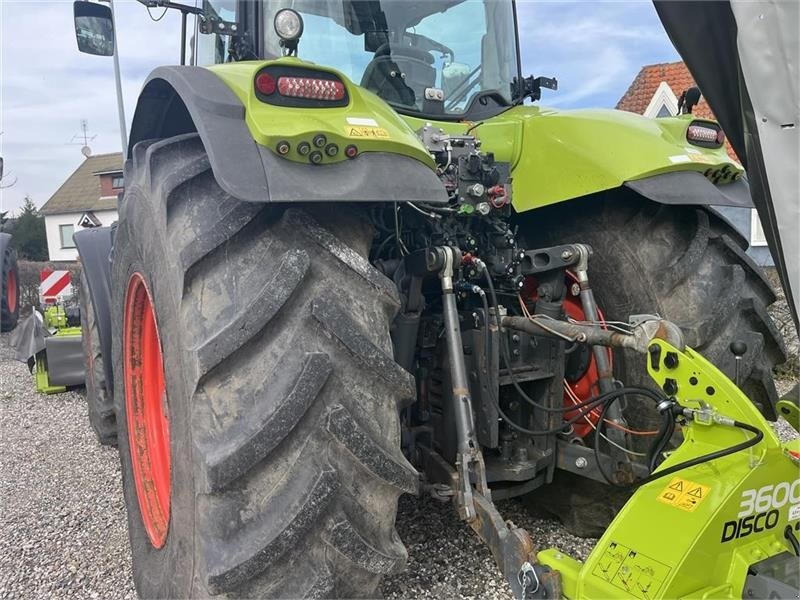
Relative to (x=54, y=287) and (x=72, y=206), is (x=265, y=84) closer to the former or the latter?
(x=54, y=287)

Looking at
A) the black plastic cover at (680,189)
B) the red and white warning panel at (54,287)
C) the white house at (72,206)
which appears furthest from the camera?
the white house at (72,206)

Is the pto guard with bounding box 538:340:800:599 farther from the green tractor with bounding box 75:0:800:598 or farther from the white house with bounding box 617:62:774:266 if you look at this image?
the white house with bounding box 617:62:774:266

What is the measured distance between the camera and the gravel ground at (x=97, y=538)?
8.53ft

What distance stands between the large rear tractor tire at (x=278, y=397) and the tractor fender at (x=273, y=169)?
0.43ft

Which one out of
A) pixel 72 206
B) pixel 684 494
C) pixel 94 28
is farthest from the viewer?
pixel 72 206

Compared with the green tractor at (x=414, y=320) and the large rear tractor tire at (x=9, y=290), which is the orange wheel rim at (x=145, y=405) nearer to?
the green tractor at (x=414, y=320)

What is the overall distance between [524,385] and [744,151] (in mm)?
1198

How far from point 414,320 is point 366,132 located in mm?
652

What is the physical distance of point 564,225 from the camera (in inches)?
104

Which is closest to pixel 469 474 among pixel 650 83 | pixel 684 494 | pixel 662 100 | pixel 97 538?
pixel 684 494

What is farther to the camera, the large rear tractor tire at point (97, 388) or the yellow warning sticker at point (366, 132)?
the large rear tractor tire at point (97, 388)

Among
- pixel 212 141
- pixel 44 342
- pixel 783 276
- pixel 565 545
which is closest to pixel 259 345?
pixel 212 141

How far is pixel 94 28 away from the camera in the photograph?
3.03 m

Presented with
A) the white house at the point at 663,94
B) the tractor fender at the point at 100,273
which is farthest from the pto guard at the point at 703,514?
the white house at the point at 663,94
